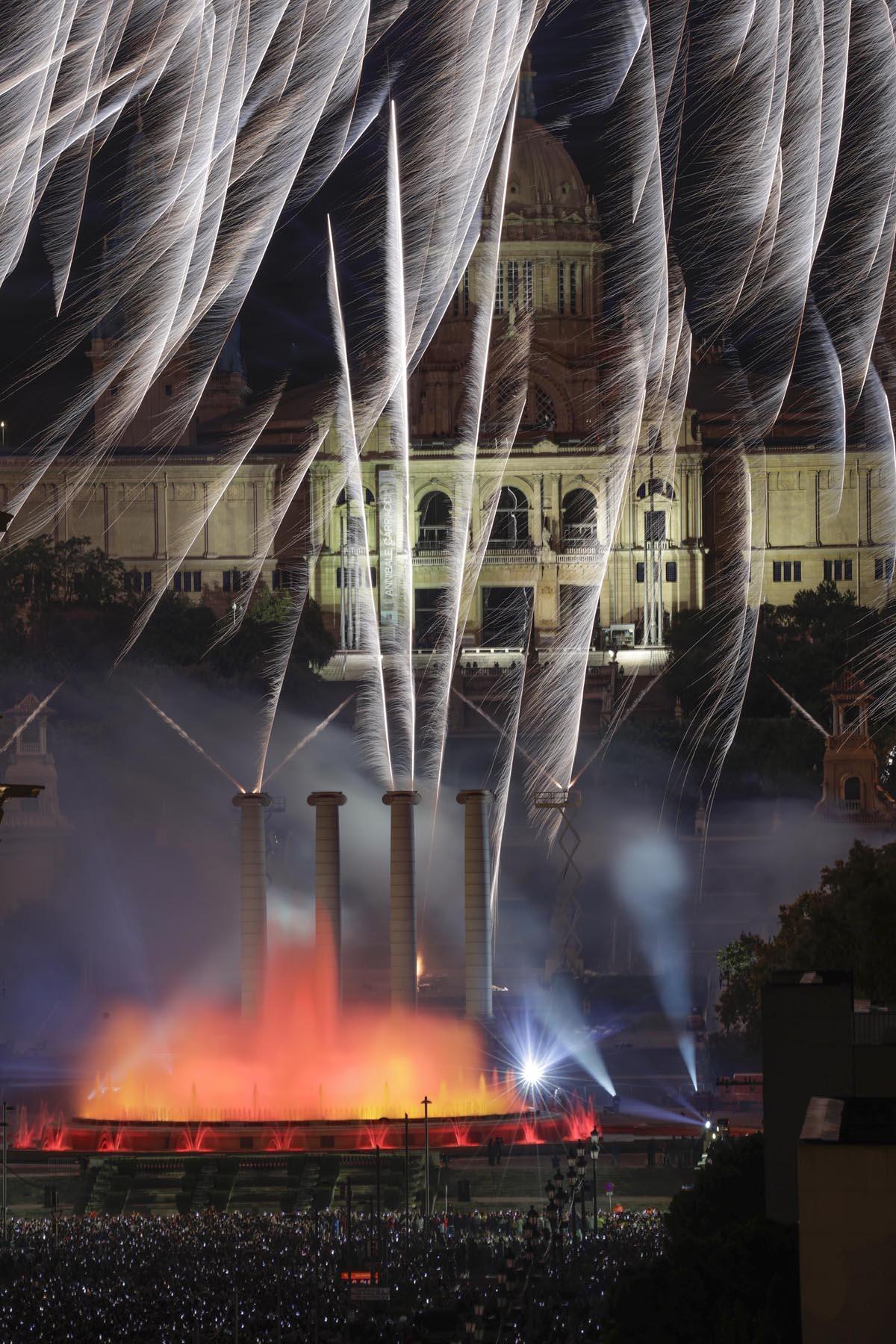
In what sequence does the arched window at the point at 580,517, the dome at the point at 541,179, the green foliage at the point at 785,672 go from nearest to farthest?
the green foliage at the point at 785,672 < the arched window at the point at 580,517 < the dome at the point at 541,179

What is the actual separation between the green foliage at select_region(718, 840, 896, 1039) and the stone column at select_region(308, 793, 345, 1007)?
32.5ft

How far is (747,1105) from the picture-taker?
196 feet

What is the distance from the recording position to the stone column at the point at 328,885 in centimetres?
6369

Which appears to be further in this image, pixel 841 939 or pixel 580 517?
pixel 580 517

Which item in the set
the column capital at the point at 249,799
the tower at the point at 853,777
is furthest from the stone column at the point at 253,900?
the tower at the point at 853,777

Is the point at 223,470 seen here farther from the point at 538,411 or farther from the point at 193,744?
the point at 193,744

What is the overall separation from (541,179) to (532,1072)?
7894cm

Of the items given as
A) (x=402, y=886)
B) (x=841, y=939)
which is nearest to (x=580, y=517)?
(x=402, y=886)

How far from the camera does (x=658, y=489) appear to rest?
13062cm

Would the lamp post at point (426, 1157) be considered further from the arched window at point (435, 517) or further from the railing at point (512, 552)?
the arched window at point (435, 517)

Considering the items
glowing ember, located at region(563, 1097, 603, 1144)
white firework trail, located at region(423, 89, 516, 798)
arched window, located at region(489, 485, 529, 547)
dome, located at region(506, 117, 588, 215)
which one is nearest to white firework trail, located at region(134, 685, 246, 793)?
white firework trail, located at region(423, 89, 516, 798)

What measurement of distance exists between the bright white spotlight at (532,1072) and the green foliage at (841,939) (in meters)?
5.04

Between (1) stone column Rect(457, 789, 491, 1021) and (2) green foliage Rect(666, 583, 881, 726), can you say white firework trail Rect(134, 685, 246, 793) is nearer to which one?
(2) green foliage Rect(666, 583, 881, 726)

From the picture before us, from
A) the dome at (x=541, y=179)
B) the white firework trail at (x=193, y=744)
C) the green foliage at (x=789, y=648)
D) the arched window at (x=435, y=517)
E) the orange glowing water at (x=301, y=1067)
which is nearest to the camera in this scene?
the orange glowing water at (x=301, y=1067)
